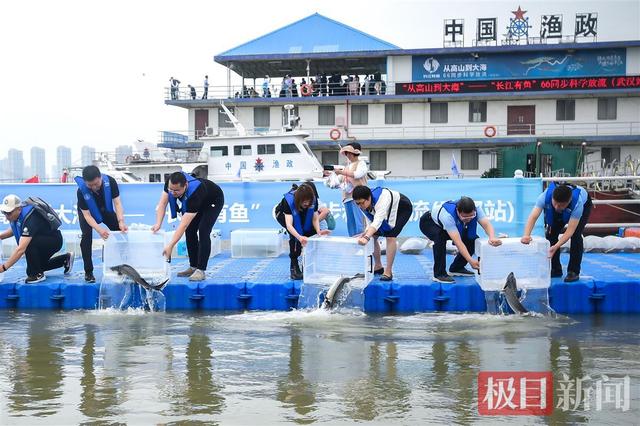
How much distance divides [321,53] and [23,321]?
91.4 feet

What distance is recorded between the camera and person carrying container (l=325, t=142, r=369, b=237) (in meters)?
9.17

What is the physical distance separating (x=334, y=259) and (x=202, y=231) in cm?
184

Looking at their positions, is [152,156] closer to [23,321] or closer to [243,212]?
[243,212]

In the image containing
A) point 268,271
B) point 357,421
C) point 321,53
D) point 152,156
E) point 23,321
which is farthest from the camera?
point 321,53

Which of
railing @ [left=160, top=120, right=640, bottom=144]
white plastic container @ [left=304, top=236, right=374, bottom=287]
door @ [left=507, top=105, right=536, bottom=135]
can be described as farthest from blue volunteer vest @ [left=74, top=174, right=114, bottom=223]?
door @ [left=507, top=105, right=536, bottom=135]

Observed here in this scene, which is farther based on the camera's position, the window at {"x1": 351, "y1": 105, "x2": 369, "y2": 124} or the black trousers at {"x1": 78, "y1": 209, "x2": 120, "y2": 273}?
the window at {"x1": 351, "y1": 105, "x2": 369, "y2": 124}

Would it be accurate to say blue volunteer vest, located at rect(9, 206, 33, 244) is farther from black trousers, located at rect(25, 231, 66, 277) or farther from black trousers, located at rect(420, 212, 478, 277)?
black trousers, located at rect(420, 212, 478, 277)

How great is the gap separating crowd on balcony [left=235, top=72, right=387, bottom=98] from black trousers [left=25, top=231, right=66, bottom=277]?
25032 millimetres

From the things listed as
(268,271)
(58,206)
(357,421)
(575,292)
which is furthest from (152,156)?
(357,421)

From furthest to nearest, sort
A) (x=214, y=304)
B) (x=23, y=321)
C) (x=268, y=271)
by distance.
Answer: (x=268, y=271) → (x=214, y=304) → (x=23, y=321)

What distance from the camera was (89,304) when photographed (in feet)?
29.3

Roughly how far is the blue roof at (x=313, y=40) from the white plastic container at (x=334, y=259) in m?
27.8

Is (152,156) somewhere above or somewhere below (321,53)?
below
